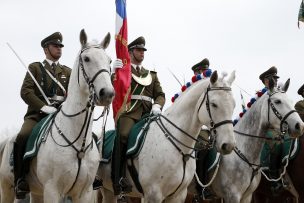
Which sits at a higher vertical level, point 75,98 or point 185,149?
point 75,98

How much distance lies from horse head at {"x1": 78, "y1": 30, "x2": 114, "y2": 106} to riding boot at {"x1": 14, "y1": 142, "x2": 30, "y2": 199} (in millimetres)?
1835

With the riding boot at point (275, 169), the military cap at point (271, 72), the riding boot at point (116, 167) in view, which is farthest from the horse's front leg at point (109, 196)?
the military cap at point (271, 72)

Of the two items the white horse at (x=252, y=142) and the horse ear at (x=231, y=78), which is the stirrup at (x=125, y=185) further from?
the horse ear at (x=231, y=78)

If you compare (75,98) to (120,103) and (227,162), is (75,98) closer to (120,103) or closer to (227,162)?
(120,103)

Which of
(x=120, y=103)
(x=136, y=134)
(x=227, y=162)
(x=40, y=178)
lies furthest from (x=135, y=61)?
(x=40, y=178)

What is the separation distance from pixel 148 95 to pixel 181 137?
6.37ft

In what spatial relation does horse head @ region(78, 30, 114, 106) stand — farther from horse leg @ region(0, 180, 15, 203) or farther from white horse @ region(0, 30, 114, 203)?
horse leg @ region(0, 180, 15, 203)

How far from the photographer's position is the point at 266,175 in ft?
44.6

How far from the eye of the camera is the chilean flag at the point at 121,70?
12086mm

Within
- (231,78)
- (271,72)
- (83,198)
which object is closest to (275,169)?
(271,72)

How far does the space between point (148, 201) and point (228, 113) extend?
6.69 feet

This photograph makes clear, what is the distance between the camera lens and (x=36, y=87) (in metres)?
11.5

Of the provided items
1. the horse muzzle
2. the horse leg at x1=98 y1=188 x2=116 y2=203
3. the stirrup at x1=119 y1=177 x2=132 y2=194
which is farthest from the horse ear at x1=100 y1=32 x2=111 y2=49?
the horse leg at x1=98 y1=188 x2=116 y2=203

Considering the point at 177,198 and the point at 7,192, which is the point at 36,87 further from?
the point at 177,198
